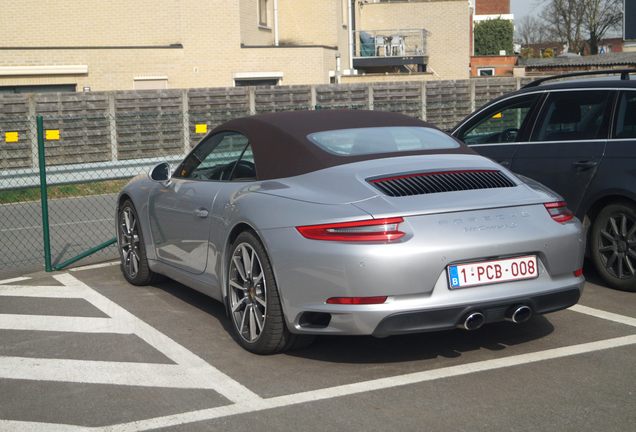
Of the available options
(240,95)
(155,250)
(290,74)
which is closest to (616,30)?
(290,74)

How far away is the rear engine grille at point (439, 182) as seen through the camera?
225 inches

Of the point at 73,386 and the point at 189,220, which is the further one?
the point at 189,220

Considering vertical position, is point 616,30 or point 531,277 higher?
point 616,30

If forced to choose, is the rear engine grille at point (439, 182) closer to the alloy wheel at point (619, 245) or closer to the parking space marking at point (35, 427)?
the alloy wheel at point (619, 245)

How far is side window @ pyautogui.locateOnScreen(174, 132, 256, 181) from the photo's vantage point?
671cm

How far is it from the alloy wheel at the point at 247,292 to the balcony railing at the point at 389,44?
39.9 meters

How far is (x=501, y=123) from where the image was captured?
8883 millimetres

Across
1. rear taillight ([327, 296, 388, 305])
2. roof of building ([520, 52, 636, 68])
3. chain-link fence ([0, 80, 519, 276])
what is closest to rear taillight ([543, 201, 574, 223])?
rear taillight ([327, 296, 388, 305])

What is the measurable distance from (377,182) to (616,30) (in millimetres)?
80291

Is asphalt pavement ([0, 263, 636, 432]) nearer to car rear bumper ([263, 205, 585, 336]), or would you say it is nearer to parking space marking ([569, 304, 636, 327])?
parking space marking ([569, 304, 636, 327])

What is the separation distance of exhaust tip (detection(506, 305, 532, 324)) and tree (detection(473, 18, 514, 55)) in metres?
69.6

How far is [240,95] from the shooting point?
24.5 m

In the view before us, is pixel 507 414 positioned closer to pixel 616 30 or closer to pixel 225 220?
pixel 225 220

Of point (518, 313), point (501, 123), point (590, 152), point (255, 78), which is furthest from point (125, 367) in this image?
point (255, 78)
